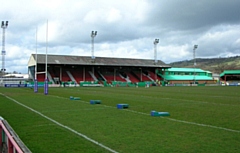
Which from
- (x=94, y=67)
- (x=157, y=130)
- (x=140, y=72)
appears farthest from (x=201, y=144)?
(x=140, y=72)

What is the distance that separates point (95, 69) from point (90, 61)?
4.67 m

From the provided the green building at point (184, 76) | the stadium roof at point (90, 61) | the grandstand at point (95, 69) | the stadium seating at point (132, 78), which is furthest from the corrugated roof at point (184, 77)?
the stadium seating at point (132, 78)

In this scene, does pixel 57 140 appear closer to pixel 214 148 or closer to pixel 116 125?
pixel 116 125

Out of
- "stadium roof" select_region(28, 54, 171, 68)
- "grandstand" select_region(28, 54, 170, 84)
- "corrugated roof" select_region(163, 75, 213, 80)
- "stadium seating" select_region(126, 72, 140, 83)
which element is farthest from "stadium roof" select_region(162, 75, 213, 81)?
"stadium seating" select_region(126, 72, 140, 83)

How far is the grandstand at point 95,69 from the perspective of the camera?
260ft

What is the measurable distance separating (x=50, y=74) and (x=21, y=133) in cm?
7108

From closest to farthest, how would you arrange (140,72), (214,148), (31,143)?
(214,148), (31,143), (140,72)

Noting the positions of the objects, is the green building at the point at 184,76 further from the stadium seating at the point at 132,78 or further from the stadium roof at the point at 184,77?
the stadium seating at the point at 132,78

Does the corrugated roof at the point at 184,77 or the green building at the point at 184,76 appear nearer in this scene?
the green building at the point at 184,76

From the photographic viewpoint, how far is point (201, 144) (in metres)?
8.90

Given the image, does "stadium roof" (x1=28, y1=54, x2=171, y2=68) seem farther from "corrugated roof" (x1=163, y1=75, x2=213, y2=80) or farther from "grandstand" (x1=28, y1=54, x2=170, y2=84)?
"corrugated roof" (x1=163, y1=75, x2=213, y2=80)

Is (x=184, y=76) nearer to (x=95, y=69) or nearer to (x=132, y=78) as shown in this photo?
(x=132, y=78)

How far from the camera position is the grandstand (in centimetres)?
7938

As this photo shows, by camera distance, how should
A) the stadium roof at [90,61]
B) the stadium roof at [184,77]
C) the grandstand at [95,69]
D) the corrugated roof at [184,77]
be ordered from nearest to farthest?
the stadium roof at [90,61] → the grandstand at [95,69] → the stadium roof at [184,77] → the corrugated roof at [184,77]
